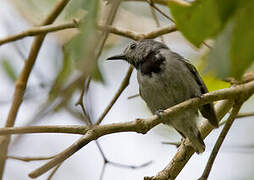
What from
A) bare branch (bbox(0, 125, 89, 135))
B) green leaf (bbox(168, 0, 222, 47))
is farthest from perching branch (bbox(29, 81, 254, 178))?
green leaf (bbox(168, 0, 222, 47))

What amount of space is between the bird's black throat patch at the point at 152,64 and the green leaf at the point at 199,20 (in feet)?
7.87

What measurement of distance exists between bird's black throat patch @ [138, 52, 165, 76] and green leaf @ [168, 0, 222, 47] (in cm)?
240

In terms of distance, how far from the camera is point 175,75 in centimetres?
388

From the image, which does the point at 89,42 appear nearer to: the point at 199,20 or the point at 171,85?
the point at 199,20

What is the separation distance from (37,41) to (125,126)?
2164mm

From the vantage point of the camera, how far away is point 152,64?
402 cm

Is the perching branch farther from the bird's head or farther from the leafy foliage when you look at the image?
Answer: the bird's head

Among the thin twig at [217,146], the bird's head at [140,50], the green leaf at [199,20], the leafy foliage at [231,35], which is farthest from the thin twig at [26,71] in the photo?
the leafy foliage at [231,35]

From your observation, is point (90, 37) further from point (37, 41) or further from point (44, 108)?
point (37, 41)

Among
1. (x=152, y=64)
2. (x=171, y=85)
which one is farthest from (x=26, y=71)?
(x=171, y=85)

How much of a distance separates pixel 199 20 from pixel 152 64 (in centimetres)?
258

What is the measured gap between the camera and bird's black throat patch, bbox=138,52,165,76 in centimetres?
396

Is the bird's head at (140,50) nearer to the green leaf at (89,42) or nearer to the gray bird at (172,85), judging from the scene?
the gray bird at (172,85)

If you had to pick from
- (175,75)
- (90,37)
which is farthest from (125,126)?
(175,75)
